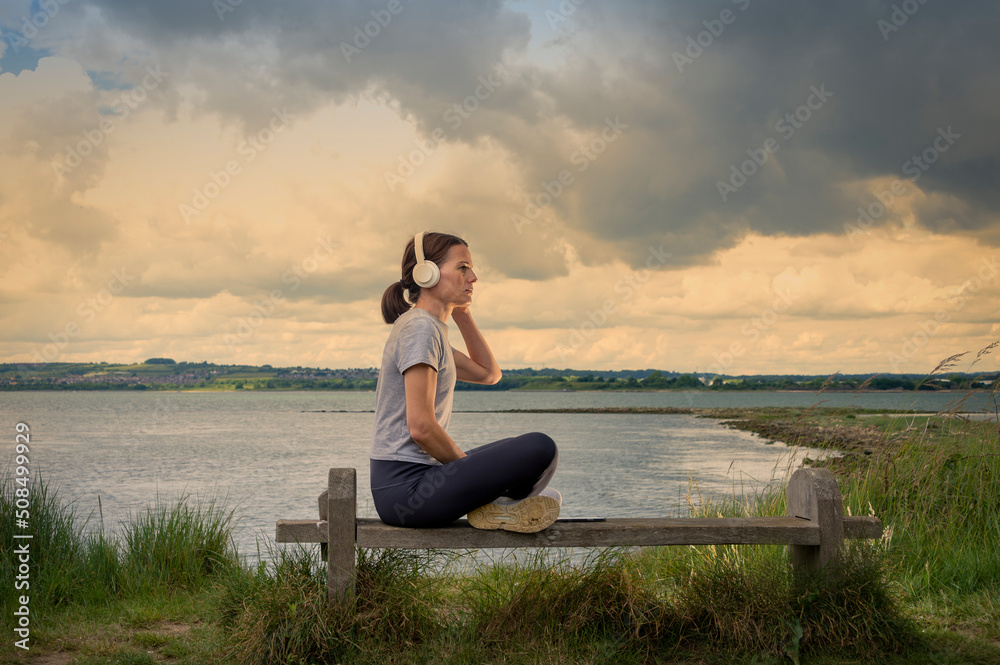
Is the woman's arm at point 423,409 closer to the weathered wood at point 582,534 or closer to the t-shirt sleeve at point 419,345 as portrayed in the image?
the t-shirt sleeve at point 419,345

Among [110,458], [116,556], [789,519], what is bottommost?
[110,458]

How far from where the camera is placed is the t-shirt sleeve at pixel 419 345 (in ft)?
10.3

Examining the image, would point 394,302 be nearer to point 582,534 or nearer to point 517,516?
point 517,516

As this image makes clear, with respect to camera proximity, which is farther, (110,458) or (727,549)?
(110,458)

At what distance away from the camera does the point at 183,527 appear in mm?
5836

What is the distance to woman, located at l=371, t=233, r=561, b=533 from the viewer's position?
10.3ft

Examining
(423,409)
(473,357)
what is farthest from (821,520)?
(423,409)

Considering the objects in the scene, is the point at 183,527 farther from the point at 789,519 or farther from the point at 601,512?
the point at 601,512

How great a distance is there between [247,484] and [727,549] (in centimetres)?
1928

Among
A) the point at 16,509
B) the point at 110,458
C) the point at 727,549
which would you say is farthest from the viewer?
the point at 110,458

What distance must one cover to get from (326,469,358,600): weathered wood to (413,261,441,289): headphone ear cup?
0.92 metres

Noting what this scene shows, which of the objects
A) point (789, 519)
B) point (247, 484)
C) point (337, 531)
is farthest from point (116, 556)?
point (247, 484)

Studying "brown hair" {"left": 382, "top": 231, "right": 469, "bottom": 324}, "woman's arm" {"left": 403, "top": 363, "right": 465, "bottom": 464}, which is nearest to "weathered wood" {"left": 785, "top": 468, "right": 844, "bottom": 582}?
"woman's arm" {"left": 403, "top": 363, "right": 465, "bottom": 464}

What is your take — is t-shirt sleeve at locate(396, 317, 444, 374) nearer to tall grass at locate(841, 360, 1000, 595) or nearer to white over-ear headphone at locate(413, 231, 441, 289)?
white over-ear headphone at locate(413, 231, 441, 289)
